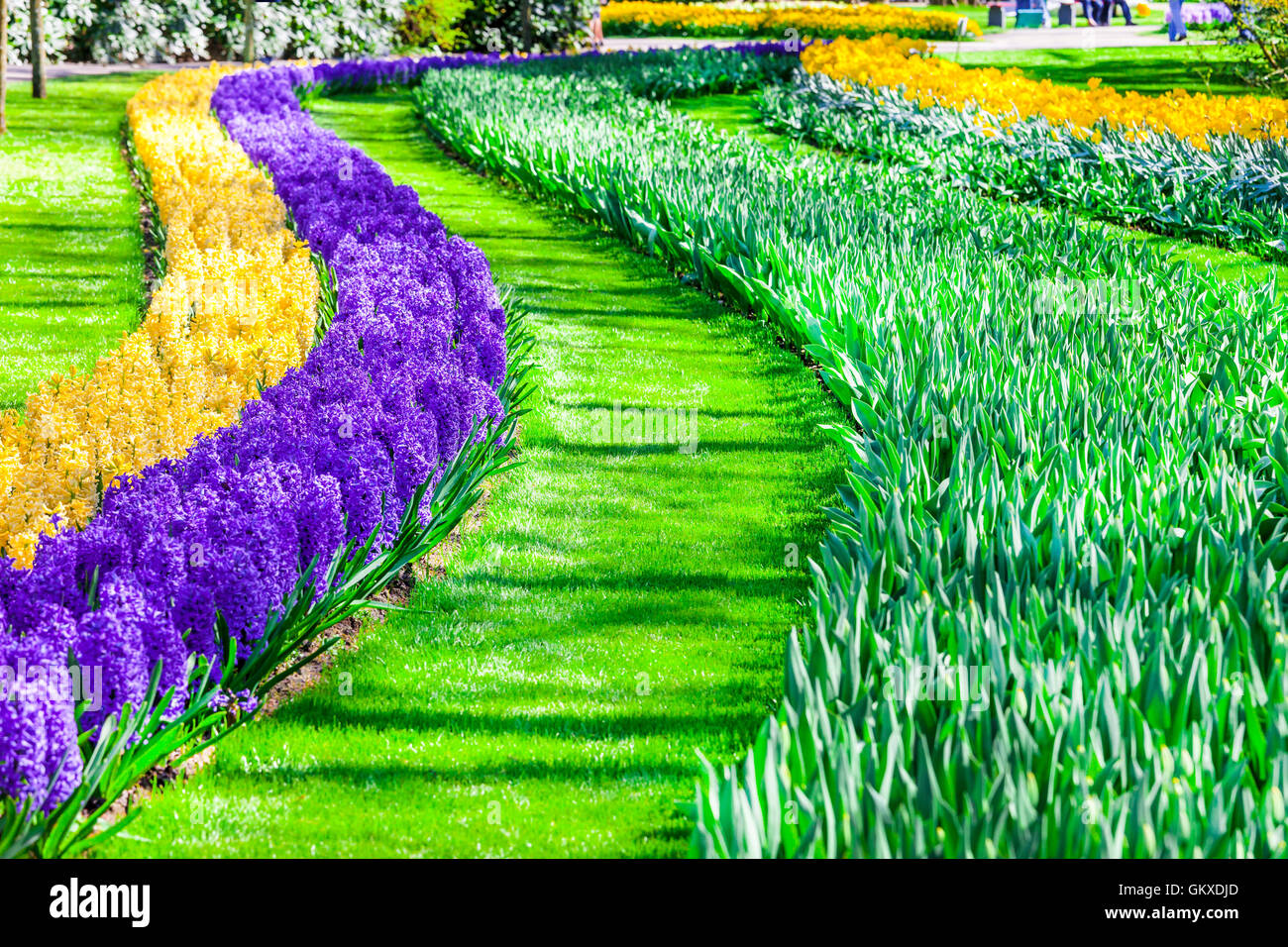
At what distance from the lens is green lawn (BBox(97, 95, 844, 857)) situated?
10.8 feet

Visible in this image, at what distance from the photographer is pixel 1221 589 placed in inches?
135

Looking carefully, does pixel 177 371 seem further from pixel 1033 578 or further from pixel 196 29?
pixel 196 29

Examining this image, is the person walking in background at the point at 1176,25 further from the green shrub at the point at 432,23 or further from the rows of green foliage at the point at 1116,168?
the rows of green foliage at the point at 1116,168

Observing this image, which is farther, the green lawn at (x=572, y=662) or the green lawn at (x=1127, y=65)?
the green lawn at (x=1127, y=65)

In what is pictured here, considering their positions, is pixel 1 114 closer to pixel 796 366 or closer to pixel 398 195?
pixel 398 195

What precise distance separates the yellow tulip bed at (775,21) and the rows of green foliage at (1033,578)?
30.7 meters

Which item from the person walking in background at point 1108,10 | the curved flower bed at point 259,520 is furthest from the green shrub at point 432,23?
the curved flower bed at point 259,520

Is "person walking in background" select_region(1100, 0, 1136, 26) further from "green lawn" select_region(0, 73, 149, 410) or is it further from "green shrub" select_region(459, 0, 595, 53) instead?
"green lawn" select_region(0, 73, 149, 410)

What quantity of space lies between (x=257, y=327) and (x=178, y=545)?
8.76 ft

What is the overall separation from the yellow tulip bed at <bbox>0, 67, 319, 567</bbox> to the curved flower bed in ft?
0.81

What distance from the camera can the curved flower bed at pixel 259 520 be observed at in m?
3.02

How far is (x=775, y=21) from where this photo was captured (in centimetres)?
3909

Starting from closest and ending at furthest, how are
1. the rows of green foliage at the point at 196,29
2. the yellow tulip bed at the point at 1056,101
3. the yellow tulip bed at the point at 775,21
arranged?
the yellow tulip bed at the point at 1056,101
the rows of green foliage at the point at 196,29
the yellow tulip bed at the point at 775,21
